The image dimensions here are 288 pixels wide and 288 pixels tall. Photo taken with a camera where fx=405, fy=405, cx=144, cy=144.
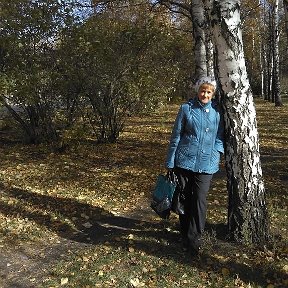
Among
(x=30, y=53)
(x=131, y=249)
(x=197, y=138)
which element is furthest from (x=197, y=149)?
(x=30, y=53)

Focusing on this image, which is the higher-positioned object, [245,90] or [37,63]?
[37,63]

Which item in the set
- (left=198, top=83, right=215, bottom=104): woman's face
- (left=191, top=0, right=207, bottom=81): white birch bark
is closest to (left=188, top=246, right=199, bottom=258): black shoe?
(left=198, top=83, right=215, bottom=104): woman's face

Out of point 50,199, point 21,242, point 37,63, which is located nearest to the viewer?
point 21,242

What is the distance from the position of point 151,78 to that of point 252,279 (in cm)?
820

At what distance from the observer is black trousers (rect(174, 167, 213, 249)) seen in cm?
467

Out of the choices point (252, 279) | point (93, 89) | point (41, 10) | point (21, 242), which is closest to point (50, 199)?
point (21, 242)

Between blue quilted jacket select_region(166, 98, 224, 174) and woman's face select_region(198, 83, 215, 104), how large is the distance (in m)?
0.06

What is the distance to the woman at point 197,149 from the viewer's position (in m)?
4.48

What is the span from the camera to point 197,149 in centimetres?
457

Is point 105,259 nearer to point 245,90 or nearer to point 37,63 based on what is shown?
point 245,90

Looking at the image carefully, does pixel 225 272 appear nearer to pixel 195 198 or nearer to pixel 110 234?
pixel 195 198

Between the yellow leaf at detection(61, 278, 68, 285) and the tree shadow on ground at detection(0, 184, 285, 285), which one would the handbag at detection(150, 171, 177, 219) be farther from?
the yellow leaf at detection(61, 278, 68, 285)

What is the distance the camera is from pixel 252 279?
4.23m

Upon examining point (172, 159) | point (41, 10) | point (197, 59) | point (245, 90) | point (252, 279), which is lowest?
point (252, 279)
